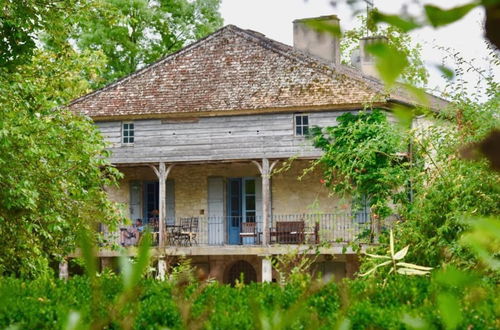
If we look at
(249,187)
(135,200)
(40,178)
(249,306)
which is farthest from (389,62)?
(135,200)

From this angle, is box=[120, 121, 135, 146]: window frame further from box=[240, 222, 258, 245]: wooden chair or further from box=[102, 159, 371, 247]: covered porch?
box=[240, 222, 258, 245]: wooden chair

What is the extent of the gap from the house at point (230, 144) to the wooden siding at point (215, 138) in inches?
1.2

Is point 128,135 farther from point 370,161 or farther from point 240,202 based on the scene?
point 370,161

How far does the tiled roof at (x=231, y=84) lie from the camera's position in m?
27.0

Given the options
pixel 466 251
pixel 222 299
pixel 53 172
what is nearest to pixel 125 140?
pixel 53 172

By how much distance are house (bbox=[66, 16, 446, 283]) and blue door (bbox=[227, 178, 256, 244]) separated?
0.10 feet

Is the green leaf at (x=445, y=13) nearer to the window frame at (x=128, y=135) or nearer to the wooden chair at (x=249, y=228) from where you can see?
the wooden chair at (x=249, y=228)

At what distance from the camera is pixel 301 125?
89.2 feet

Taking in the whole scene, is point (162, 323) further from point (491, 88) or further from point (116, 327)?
point (491, 88)

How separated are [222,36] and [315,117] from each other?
4.83 metres

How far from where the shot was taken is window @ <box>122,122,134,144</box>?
95.3 ft

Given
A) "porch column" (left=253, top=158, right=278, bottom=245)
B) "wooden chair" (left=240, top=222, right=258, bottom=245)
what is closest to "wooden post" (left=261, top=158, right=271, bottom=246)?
"porch column" (left=253, top=158, right=278, bottom=245)

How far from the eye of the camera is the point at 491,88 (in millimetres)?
12586

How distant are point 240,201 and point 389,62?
28797mm
